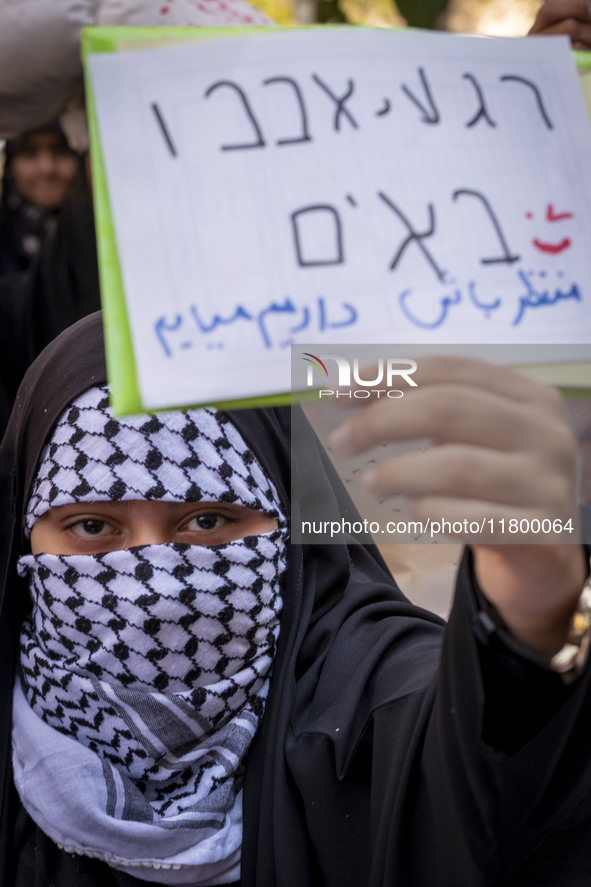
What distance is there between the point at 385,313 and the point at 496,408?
0.42 ft

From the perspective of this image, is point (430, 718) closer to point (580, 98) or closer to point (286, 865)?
point (286, 865)

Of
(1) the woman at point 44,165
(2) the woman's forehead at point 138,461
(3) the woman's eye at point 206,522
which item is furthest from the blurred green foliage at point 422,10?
(3) the woman's eye at point 206,522

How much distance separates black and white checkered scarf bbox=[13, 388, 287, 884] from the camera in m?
1.37

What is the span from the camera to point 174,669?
141 cm

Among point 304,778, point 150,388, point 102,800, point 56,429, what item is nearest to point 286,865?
point 304,778

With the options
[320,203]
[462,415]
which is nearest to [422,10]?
[320,203]

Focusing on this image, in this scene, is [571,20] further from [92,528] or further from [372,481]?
[92,528]

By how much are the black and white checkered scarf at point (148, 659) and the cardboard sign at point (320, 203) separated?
64 cm

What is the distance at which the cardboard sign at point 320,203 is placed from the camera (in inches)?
30.6

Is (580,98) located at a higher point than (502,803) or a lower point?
higher

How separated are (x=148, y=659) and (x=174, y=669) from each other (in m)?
0.05

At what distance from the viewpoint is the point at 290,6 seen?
13.4 ft

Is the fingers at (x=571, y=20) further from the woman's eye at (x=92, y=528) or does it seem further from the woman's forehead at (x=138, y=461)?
the woman's eye at (x=92, y=528)

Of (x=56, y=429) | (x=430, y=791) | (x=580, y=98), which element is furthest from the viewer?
(x=56, y=429)
